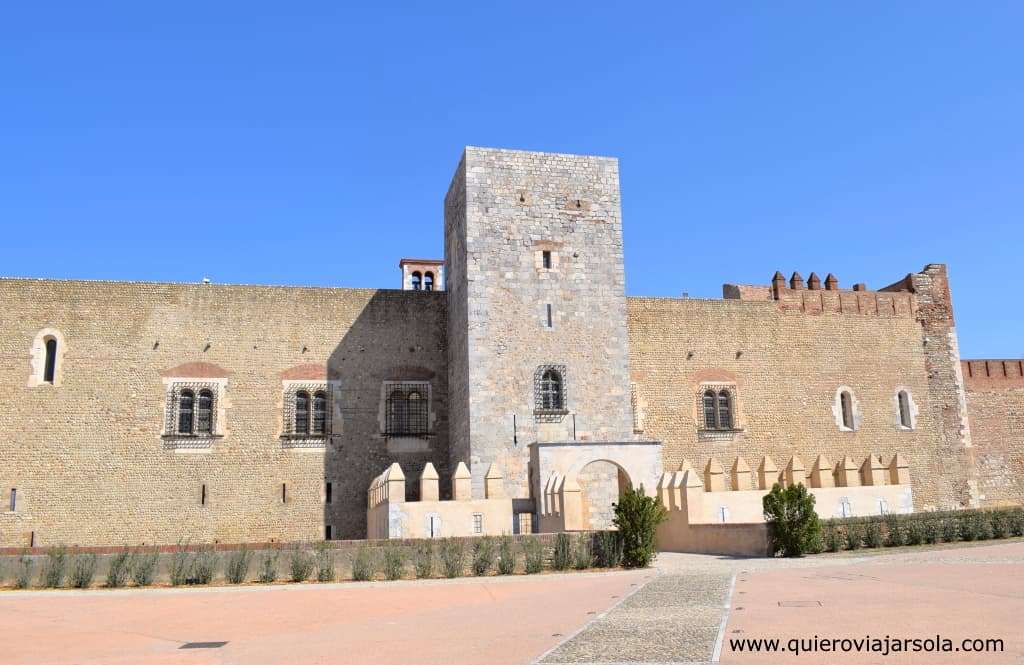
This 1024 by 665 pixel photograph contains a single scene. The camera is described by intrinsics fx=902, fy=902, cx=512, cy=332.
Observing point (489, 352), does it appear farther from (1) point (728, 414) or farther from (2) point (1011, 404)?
(2) point (1011, 404)

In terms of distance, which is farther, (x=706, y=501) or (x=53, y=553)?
(x=706, y=501)

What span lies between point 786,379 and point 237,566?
17775 millimetres

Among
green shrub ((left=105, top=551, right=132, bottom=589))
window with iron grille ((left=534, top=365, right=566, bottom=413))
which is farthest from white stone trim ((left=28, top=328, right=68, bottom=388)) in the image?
window with iron grille ((left=534, top=365, right=566, bottom=413))

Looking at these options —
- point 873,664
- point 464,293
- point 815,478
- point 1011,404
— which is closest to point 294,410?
point 464,293

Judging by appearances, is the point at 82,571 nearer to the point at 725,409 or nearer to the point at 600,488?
the point at 600,488

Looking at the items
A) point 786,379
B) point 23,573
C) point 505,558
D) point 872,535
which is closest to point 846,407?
point 786,379

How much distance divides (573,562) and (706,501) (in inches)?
204

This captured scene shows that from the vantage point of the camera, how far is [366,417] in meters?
23.2

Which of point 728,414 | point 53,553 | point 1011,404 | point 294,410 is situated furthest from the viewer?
point 1011,404

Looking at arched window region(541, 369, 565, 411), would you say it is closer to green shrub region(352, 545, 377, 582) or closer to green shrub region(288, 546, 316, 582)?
green shrub region(352, 545, 377, 582)

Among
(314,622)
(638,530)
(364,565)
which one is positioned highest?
A: (638,530)

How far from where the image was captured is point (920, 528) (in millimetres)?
15805

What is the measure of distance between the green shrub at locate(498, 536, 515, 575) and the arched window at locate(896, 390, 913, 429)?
17.5m

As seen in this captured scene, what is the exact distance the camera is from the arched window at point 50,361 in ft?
71.7
